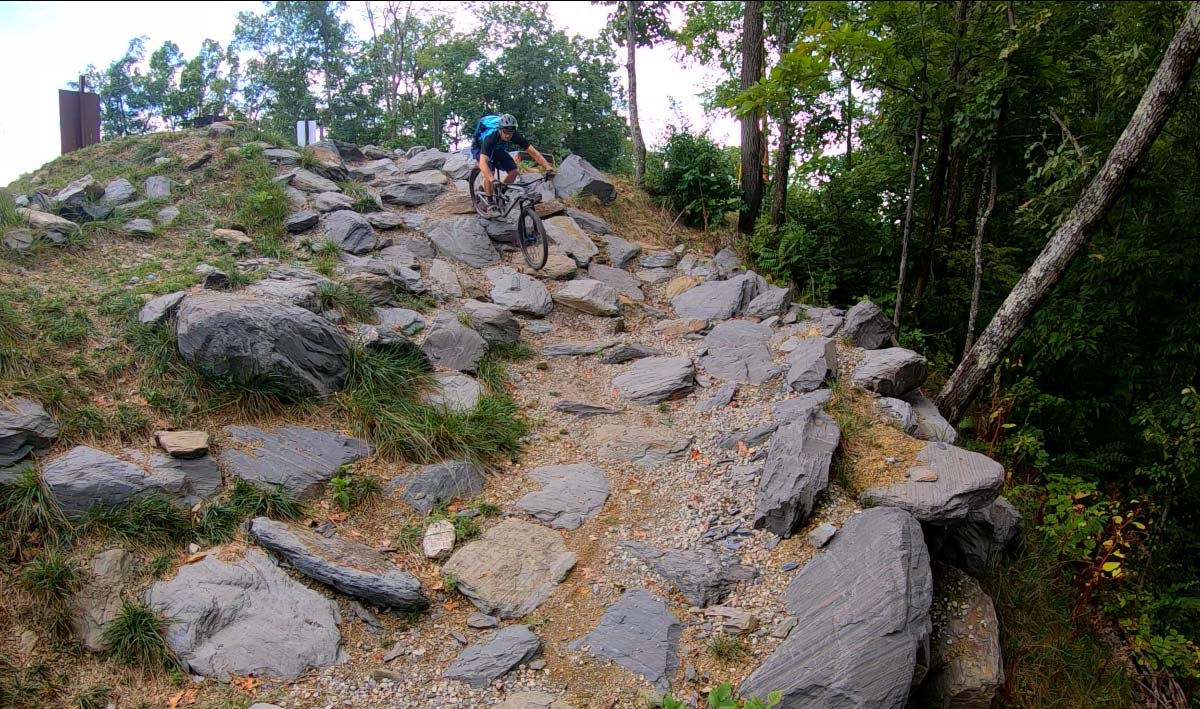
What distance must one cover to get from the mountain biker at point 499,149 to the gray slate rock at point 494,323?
211 centimetres

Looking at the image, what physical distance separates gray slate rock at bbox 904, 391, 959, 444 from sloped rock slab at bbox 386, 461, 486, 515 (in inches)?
143

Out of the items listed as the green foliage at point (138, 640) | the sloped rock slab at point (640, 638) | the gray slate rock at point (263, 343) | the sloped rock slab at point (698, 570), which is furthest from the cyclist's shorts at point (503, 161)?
the green foliage at point (138, 640)

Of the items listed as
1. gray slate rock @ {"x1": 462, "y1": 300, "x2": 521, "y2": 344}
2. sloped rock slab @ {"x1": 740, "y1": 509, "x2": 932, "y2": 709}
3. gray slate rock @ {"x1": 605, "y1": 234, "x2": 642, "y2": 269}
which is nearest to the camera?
sloped rock slab @ {"x1": 740, "y1": 509, "x2": 932, "y2": 709}

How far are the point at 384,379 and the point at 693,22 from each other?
35.1ft

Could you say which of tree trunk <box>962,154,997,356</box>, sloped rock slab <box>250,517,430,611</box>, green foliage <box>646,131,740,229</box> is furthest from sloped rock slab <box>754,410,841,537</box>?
green foliage <box>646,131,740,229</box>

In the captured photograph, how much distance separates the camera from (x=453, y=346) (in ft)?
22.9

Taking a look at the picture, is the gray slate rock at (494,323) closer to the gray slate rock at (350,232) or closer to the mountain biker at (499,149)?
the gray slate rock at (350,232)

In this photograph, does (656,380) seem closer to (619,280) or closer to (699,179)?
(619,280)

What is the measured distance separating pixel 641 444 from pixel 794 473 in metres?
1.51

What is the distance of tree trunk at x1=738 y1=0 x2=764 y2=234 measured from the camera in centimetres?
1059

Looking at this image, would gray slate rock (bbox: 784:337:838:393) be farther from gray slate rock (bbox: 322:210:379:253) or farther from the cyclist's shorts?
gray slate rock (bbox: 322:210:379:253)

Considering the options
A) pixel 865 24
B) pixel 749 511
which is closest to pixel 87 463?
pixel 749 511

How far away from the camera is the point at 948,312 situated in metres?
9.02

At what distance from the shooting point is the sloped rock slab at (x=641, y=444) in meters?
5.94
